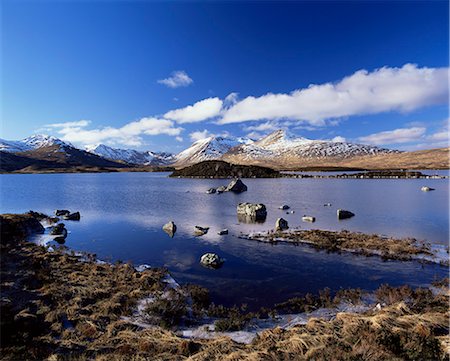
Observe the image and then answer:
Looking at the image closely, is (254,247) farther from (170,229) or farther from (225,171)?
(225,171)

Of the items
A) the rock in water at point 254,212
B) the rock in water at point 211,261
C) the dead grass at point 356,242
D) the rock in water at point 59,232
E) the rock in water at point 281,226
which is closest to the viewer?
the rock in water at point 211,261

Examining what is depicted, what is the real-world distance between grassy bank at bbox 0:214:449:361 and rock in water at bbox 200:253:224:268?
454cm

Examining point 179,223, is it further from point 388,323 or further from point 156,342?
point 388,323

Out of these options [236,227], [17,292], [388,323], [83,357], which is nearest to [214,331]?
[83,357]

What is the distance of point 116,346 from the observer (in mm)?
12141

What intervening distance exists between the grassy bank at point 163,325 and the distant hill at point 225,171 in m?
149

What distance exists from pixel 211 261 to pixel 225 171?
155 metres

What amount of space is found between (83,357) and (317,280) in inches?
656

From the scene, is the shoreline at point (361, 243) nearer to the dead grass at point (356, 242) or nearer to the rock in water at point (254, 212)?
the dead grass at point (356, 242)

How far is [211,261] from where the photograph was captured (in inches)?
976

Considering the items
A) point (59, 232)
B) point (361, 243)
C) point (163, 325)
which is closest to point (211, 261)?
point (163, 325)

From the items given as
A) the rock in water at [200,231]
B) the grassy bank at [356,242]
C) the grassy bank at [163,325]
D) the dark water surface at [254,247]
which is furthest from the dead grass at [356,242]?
the grassy bank at [163,325]

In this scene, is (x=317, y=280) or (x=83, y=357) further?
(x=317, y=280)

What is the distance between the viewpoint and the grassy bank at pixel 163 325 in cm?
1109
